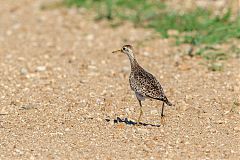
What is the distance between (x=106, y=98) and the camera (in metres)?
10.4

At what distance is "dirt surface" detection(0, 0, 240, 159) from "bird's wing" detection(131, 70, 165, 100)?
38 cm

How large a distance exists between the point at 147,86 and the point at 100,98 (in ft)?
5.50

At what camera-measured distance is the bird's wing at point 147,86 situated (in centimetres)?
866

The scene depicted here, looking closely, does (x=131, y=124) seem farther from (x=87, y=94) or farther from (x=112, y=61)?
(x=112, y=61)

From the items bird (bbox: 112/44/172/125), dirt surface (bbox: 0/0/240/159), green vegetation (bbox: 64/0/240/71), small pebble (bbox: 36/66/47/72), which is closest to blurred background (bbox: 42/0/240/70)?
green vegetation (bbox: 64/0/240/71)

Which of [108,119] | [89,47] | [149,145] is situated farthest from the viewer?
[89,47]

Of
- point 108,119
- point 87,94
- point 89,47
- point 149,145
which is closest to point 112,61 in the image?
point 89,47

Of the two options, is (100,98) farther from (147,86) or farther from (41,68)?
(41,68)

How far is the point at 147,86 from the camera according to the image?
878 centimetres

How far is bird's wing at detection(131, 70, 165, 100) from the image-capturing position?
866 cm

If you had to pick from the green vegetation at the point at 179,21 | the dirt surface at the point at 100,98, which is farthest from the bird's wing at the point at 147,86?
the green vegetation at the point at 179,21

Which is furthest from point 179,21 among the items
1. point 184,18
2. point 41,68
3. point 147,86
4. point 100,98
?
point 147,86

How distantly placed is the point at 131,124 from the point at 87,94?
67.4 inches

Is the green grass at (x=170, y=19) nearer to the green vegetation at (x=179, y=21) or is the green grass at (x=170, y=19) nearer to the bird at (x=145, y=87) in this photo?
the green vegetation at (x=179, y=21)
